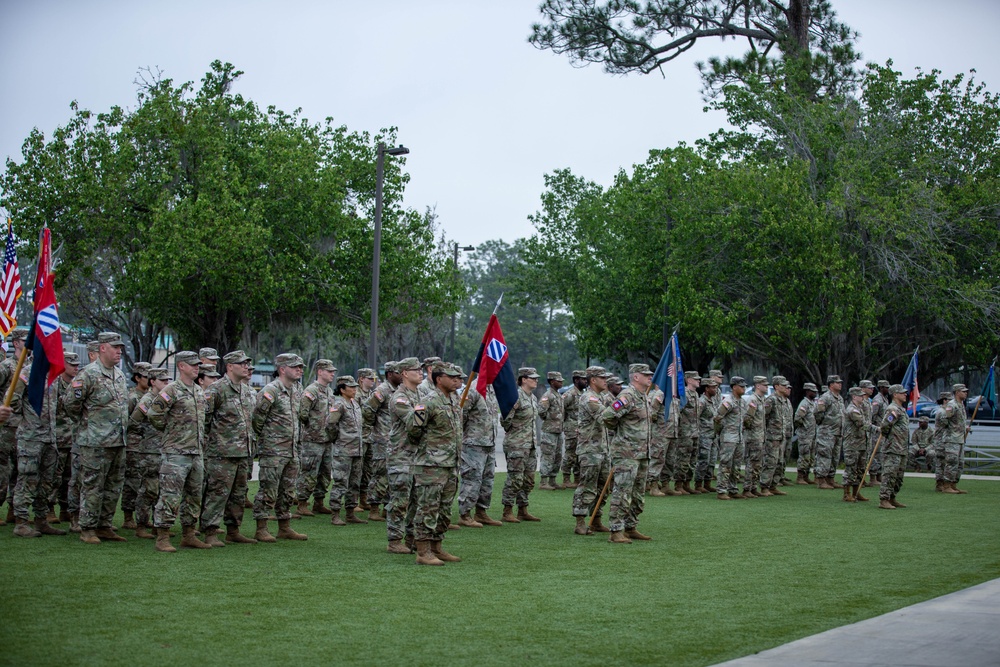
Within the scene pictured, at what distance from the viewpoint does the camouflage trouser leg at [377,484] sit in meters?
14.8

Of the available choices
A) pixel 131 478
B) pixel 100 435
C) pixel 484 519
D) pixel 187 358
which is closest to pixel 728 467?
pixel 484 519

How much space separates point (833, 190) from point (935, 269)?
3.51 meters

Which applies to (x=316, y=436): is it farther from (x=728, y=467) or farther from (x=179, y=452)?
(x=728, y=467)

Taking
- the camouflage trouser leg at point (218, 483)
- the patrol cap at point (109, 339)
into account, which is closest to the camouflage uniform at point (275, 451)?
the camouflage trouser leg at point (218, 483)

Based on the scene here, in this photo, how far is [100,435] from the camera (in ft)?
39.3

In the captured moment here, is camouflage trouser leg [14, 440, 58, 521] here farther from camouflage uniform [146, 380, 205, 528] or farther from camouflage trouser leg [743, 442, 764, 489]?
camouflage trouser leg [743, 442, 764, 489]

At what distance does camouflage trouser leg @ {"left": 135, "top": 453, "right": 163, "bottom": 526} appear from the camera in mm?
12992

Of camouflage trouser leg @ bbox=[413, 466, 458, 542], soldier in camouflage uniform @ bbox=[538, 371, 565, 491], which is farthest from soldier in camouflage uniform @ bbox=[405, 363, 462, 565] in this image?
soldier in camouflage uniform @ bbox=[538, 371, 565, 491]

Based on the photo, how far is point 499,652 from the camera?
7.23 meters

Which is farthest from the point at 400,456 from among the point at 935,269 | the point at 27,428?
the point at 935,269

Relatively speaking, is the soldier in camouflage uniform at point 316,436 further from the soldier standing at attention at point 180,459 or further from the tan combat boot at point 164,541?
the tan combat boot at point 164,541

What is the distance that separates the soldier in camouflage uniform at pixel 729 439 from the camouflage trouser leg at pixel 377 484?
6368 mm

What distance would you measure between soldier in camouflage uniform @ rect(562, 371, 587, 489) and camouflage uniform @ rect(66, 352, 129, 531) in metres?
9.22

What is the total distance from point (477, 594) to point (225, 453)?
3.88 m
